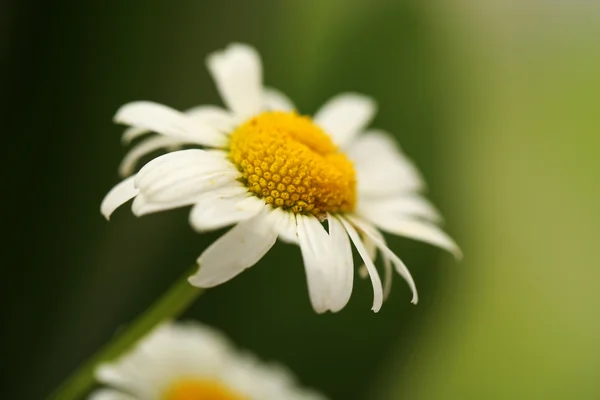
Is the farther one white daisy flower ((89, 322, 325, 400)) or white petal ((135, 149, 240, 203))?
white daisy flower ((89, 322, 325, 400))

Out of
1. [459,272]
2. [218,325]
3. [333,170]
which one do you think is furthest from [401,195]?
[459,272]

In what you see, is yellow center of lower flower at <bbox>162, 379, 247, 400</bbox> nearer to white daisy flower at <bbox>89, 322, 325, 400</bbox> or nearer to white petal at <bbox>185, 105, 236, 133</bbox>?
white daisy flower at <bbox>89, 322, 325, 400</bbox>

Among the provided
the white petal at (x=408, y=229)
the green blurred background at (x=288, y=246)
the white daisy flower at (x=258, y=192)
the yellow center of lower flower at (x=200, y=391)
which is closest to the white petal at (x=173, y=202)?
the white daisy flower at (x=258, y=192)

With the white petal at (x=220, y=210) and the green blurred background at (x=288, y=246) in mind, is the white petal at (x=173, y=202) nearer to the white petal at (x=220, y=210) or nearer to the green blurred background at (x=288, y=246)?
the white petal at (x=220, y=210)

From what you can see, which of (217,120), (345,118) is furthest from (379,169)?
(217,120)

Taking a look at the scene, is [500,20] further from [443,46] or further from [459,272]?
[459,272]

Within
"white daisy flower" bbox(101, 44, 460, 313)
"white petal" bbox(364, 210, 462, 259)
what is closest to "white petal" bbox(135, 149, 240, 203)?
"white daisy flower" bbox(101, 44, 460, 313)

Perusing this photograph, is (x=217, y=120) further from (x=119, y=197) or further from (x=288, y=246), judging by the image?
(x=288, y=246)
